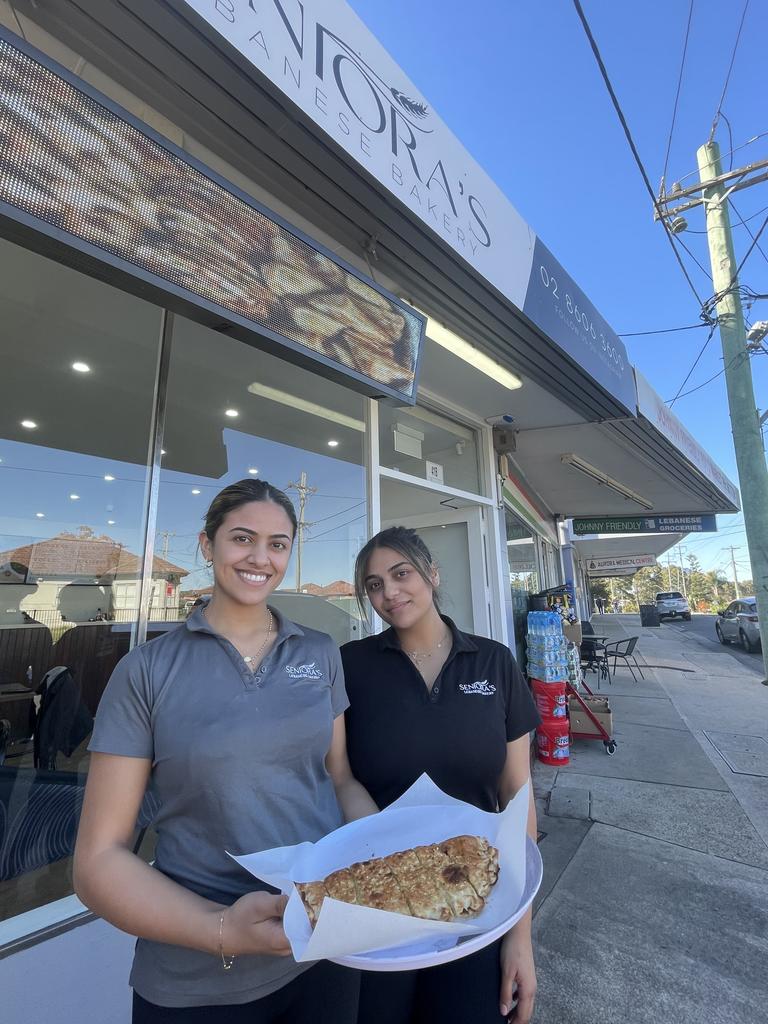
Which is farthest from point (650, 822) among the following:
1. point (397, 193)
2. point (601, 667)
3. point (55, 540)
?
point (601, 667)

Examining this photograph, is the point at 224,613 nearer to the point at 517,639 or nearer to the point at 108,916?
the point at 108,916

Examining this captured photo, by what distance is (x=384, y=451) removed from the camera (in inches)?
165

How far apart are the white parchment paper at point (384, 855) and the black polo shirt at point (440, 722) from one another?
176 mm

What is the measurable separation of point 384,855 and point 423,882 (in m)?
0.14

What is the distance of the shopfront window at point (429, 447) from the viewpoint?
4207 mm

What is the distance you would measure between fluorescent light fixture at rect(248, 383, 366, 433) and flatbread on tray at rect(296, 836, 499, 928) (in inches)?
124

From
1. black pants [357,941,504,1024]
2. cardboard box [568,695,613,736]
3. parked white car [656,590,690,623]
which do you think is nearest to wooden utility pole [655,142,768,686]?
cardboard box [568,695,613,736]

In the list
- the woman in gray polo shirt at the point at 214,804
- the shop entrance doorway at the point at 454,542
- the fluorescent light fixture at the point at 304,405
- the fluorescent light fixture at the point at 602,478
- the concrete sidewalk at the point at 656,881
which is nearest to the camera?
the woman in gray polo shirt at the point at 214,804

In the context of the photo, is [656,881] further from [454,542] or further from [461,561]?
[454,542]

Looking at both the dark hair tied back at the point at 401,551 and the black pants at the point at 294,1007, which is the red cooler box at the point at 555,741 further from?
the black pants at the point at 294,1007

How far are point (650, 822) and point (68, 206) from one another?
460 cm

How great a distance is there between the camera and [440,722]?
1297mm

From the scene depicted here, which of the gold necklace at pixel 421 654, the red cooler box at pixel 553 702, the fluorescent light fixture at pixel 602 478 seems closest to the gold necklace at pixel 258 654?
the gold necklace at pixel 421 654

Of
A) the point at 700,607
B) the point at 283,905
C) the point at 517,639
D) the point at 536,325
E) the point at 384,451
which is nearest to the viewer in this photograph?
the point at 283,905
